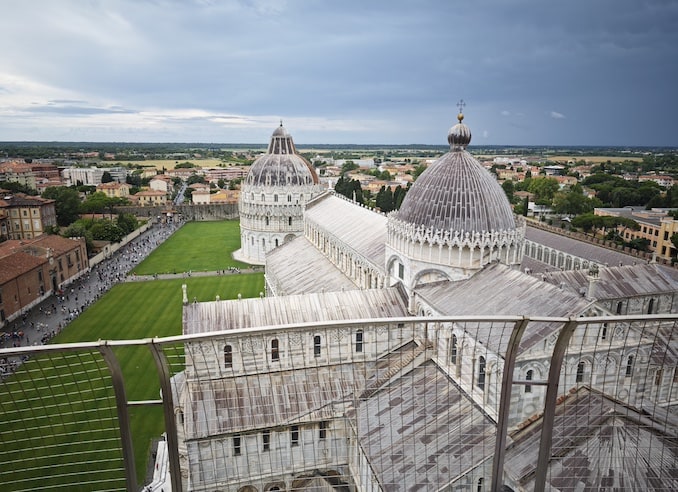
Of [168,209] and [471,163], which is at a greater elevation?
[471,163]

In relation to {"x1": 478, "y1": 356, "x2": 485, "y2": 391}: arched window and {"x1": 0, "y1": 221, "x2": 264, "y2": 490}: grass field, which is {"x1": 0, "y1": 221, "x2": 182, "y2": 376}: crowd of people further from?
{"x1": 478, "y1": 356, "x2": 485, "y2": 391}: arched window

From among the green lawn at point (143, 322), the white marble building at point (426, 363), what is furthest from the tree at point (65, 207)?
the white marble building at point (426, 363)

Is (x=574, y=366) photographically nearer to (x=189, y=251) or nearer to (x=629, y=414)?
(x=629, y=414)

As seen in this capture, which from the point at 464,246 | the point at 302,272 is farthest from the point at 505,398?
the point at 302,272

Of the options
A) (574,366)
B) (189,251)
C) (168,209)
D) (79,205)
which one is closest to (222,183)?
(168,209)

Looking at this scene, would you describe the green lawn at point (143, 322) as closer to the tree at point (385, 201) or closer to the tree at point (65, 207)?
the tree at point (65, 207)

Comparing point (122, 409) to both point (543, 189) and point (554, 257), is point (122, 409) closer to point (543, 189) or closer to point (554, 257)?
point (554, 257)

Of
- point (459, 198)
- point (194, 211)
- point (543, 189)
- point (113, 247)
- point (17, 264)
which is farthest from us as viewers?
point (543, 189)
